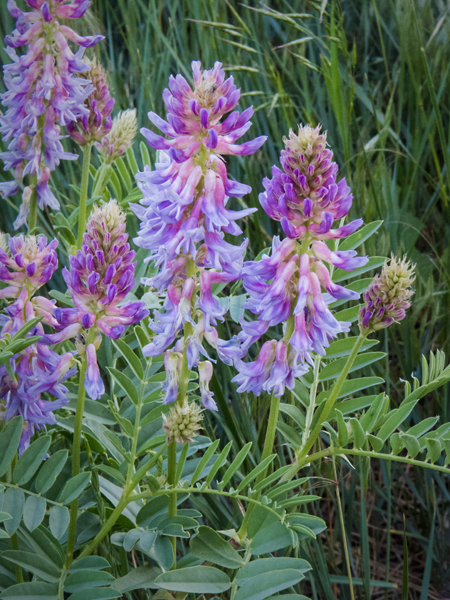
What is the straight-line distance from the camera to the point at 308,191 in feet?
3.16

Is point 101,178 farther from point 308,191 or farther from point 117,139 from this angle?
point 308,191

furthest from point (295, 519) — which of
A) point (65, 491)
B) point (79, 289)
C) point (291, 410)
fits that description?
point (79, 289)

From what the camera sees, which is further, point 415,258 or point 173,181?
point 415,258

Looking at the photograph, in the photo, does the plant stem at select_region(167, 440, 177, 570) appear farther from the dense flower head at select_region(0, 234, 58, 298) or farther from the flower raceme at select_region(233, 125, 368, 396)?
the dense flower head at select_region(0, 234, 58, 298)

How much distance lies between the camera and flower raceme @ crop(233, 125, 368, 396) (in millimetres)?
946

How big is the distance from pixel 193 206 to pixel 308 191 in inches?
6.9

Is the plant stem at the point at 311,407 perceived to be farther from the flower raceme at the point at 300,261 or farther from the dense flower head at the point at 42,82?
the dense flower head at the point at 42,82

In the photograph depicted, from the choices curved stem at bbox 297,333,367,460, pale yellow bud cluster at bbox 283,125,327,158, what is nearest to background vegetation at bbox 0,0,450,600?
curved stem at bbox 297,333,367,460

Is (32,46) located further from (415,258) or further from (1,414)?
(415,258)

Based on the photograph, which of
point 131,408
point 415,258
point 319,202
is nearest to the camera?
point 319,202

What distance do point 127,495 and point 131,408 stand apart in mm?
281

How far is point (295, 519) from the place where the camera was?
1.04 meters

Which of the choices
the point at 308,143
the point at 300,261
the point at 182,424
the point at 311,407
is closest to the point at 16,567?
the point at 182,424

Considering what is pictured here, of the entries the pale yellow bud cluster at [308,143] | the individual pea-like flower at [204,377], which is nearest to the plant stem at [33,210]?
the individual pea-like flower at [204,377]
